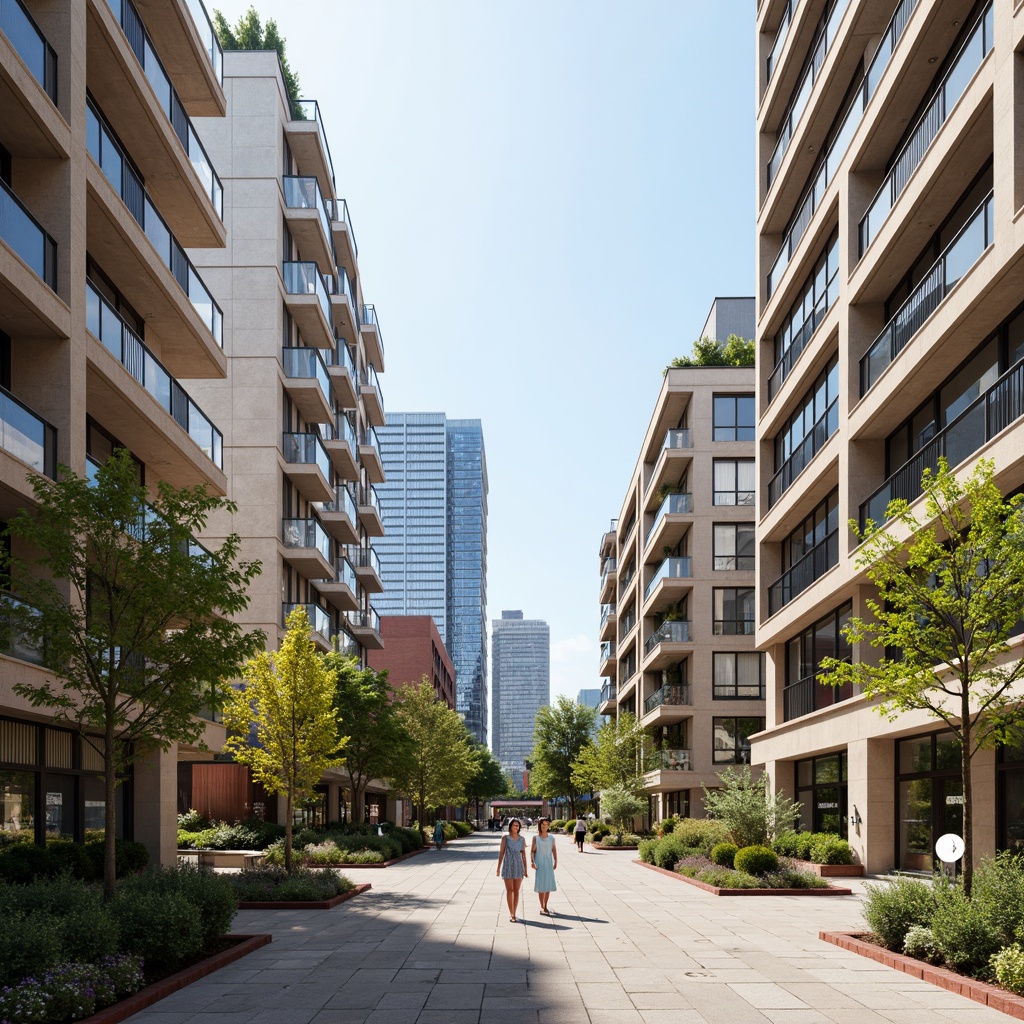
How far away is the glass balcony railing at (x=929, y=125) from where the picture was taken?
20.1 metres

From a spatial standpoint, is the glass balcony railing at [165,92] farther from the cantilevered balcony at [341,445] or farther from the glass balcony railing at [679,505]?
the glass balcony railing at [679,505]

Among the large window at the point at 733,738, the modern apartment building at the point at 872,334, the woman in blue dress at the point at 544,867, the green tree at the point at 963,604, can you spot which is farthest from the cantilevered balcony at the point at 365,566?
the green tree at the point at 963,604

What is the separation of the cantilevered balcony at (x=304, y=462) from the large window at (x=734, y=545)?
61.4ft

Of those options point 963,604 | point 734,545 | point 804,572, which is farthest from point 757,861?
point 734,545

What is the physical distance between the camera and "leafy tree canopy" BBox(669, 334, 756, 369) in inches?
2128

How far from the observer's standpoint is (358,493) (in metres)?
61.3

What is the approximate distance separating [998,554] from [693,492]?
39.2 m

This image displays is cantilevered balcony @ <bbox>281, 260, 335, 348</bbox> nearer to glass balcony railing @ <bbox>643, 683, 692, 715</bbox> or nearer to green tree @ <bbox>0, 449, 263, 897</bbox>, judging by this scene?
glass balcony railing @ <bbox>643, 683, 692, 715</bbox>

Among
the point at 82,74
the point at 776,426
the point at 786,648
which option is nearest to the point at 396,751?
the point at 786,648

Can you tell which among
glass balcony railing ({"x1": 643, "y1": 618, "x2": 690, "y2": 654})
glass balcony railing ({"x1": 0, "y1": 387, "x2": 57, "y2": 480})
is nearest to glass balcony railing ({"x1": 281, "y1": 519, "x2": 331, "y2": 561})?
glass balcony railing ({"x1": 643, "y1": 618, "x2": 690, "y2": 654})

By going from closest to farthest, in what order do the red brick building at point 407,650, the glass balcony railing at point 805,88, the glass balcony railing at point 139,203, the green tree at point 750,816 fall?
the glass balcony railing at point 139,203 → the green tree at point 750,816 → the glass balcony railing at point 805,88 → the red brick building at point 407,650

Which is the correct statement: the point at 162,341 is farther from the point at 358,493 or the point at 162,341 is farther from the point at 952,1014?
the point at 358,493

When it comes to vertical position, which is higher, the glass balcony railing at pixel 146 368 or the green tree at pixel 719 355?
the green tree at pixel 719 355

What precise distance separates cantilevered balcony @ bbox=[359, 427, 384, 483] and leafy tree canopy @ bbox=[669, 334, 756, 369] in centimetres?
1849
